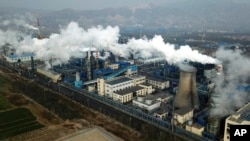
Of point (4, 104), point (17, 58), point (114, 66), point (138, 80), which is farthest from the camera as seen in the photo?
point (17, 58)

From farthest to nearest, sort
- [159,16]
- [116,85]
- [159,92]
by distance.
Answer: [159,16]
[159,92]
[116,85]

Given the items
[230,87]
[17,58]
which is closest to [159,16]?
[17,58]

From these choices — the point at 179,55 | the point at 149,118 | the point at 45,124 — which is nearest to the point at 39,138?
the point at 45,124

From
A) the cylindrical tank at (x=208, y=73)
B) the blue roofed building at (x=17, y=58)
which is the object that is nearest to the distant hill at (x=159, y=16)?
the blue roofed building at (x=17, y=58)

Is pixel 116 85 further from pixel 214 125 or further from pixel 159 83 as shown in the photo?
pixel 214 125

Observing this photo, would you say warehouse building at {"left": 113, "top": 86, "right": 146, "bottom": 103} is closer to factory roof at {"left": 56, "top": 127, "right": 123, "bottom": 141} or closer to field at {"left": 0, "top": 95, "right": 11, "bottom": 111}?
factory roof at {"left": 56, "top": 127, "right": 123, "bottom": 141}

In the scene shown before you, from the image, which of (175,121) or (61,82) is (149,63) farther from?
(175,121)

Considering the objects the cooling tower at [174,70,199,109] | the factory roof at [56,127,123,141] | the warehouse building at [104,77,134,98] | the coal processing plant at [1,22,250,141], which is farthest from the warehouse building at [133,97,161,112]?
the factory roof at [56,127,123,141]
